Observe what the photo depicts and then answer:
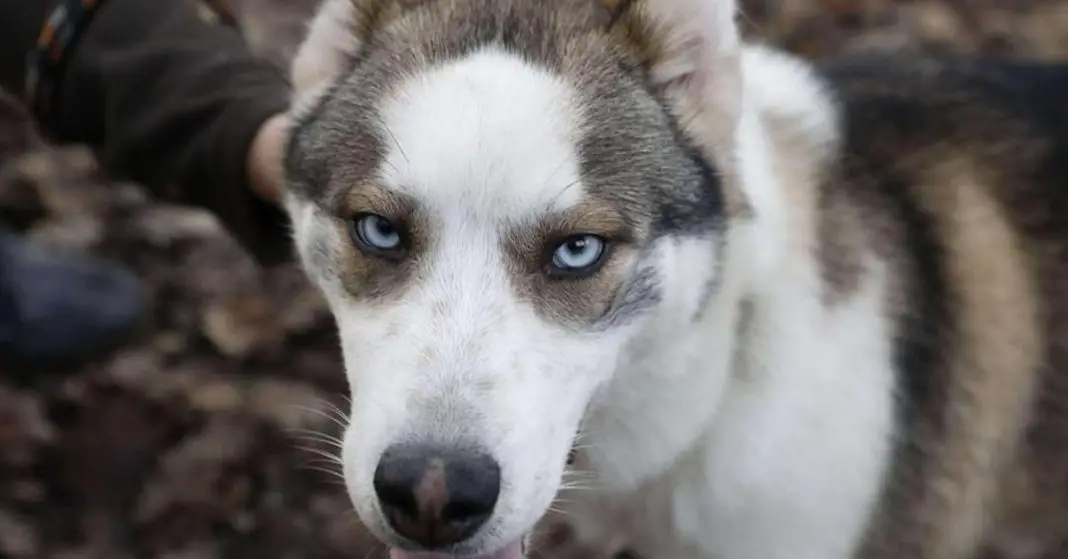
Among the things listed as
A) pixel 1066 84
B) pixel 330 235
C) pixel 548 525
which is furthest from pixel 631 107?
pixel 548 525

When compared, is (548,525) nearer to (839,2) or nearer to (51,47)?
(51,47)

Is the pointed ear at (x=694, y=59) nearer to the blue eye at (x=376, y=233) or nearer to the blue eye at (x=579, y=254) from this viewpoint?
the blue eye at (x=579, y=254)

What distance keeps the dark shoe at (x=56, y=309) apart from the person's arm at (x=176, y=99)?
51cm

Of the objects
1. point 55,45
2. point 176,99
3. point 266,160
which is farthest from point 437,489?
point 55,45

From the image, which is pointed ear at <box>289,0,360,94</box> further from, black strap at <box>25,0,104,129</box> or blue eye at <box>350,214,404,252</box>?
black strap at <box>25,0,104,129</box>

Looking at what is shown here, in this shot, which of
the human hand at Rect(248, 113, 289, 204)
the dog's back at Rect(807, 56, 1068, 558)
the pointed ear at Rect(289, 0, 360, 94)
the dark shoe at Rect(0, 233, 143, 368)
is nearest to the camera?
the pointed ear at Rect(289, 0, 360, 94)

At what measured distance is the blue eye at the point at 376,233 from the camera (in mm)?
1505

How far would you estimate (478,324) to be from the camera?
1.43m

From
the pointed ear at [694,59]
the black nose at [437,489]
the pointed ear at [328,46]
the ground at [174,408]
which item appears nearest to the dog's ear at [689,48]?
the pointed ear at [694,59]

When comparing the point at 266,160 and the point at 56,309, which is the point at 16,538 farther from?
the point at 266,160

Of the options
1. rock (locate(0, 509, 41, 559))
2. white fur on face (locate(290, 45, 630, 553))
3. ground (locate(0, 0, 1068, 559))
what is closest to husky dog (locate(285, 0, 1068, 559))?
white fur on face (locate(290, 45, 630, 553))

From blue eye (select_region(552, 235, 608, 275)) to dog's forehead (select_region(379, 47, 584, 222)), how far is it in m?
0.06

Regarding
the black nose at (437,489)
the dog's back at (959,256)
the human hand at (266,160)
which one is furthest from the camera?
the human hand at (266,160)

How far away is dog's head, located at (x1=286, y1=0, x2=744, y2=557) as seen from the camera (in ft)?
4.62
